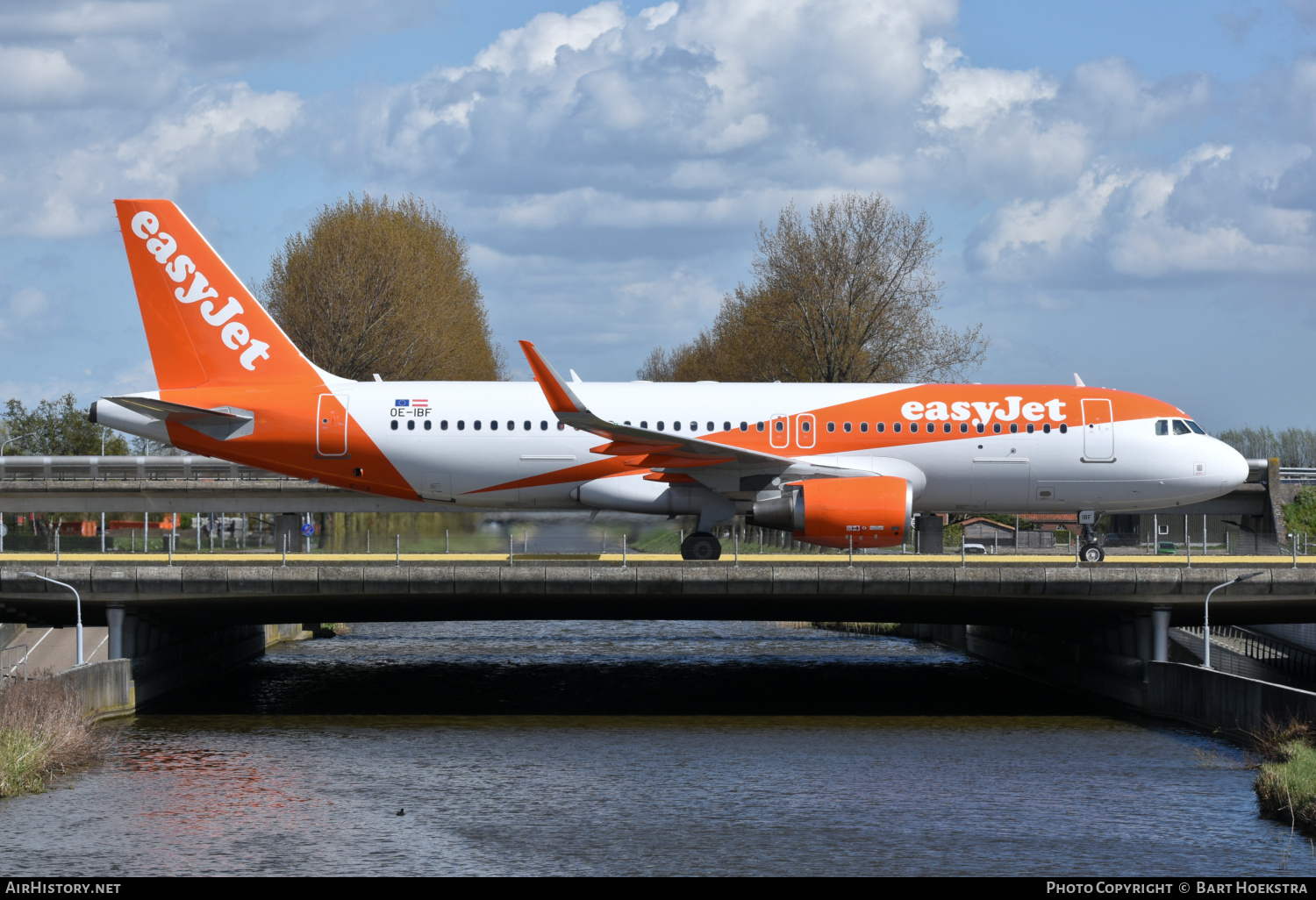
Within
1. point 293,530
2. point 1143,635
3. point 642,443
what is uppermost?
point 642,443

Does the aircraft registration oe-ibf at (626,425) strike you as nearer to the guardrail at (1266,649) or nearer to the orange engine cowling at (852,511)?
the orange engine cowling at (852,511)

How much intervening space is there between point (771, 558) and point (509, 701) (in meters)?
10.2

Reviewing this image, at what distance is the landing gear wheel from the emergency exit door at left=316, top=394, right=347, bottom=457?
1057 cm

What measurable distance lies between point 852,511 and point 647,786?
10.8m

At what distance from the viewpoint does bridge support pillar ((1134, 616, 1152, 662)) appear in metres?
39.9

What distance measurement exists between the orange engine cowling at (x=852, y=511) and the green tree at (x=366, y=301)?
5127 centimetres

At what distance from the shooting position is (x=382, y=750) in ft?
114

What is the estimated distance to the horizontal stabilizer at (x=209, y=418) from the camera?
129 feet

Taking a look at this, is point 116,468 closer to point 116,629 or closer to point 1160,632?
point 116,629

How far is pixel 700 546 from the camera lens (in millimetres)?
39969

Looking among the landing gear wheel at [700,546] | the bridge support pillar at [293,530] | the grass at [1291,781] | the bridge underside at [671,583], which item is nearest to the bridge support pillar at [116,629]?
the bridge underside at [671,583]

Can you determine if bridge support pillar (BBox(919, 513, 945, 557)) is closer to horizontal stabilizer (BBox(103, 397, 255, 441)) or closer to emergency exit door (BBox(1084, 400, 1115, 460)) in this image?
emergency exit door (BBox(1084, 400, 1115, 460))

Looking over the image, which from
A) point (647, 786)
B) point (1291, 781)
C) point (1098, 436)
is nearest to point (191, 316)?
point (647, 786)
